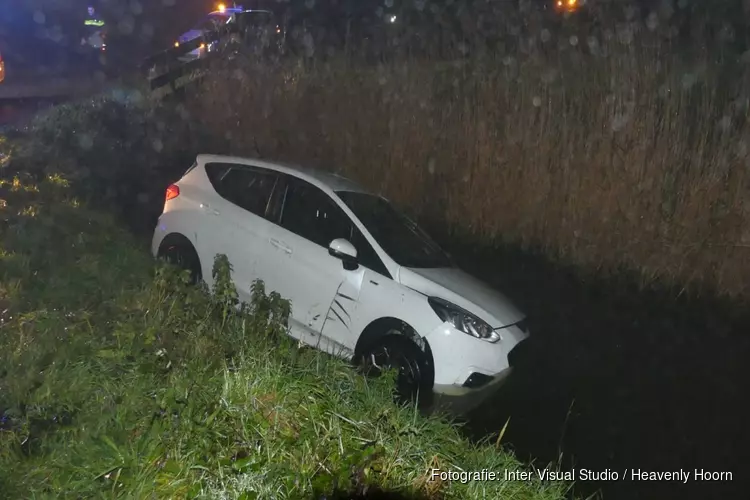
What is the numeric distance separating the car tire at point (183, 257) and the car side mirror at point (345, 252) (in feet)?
5.46

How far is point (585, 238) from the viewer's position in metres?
9.63

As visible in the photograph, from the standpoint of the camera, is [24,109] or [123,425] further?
[24,109]

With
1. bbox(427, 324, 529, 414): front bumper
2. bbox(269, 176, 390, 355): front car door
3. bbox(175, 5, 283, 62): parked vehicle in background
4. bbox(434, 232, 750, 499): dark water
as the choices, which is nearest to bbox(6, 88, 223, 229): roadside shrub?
bbox(175, 5, 283, 62): parked vehicle in background

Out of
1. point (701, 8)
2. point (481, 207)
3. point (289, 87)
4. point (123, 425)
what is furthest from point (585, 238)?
point (123, 425)

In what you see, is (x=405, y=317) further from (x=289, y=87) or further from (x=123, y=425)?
(x=289, y=87)

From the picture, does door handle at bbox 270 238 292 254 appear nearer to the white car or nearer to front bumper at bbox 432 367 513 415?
the white car

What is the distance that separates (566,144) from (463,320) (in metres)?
5.54

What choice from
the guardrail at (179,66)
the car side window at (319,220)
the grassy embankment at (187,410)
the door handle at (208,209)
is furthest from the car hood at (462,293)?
the guardrail at (179,66)

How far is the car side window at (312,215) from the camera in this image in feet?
19.1

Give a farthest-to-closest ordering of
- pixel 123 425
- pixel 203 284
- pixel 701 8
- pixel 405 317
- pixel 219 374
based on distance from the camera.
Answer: pixel 701 8 < pixel 203 284 < pixel 405 317 < pixel 219 374 < pixel 123 425

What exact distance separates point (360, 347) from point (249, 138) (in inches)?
353

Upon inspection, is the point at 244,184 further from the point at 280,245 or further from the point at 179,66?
the point at 179,66

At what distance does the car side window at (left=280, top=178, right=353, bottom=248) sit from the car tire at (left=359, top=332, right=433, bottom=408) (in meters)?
1.01

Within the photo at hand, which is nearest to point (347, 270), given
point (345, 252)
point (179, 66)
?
point (345, 252)
